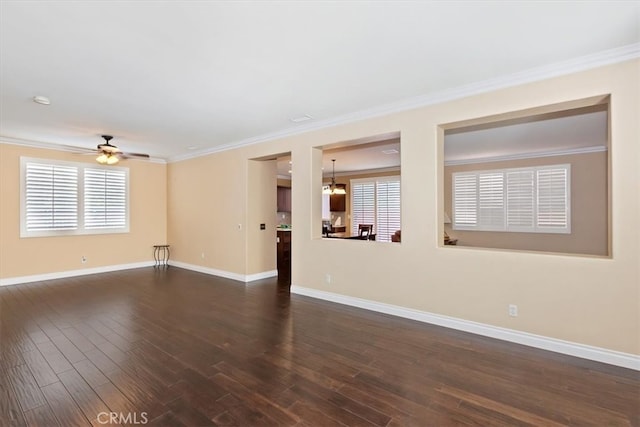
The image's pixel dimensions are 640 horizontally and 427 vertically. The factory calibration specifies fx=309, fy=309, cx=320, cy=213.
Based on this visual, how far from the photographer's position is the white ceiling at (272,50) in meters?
2.17

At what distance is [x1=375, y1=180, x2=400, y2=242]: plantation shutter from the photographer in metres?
9.11

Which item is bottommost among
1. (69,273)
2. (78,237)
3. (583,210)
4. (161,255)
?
(69,273)

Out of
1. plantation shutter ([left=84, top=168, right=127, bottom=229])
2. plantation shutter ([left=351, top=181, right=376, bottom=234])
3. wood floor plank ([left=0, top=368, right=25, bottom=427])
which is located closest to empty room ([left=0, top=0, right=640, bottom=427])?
wood floor plank ([left=0, top=368, right=25, bottom=427])

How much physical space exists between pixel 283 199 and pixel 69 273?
19.2ft

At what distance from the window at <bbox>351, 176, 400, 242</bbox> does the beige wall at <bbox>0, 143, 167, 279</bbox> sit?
561cm

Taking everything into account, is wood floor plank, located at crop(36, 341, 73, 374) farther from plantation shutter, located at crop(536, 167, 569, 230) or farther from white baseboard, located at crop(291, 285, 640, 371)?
plantation shutter, located at crop(536, 167, 569, 230)

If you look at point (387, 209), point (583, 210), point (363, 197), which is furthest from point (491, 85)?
point (363, 197)

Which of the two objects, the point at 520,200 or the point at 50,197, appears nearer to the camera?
the point at 50,197

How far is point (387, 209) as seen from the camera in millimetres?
9320

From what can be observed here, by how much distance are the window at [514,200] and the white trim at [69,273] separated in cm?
808

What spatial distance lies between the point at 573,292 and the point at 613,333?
433 mm

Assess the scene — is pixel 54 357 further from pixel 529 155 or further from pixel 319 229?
pixel 529 155

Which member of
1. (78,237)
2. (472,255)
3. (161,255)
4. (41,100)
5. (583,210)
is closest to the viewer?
(472,255)

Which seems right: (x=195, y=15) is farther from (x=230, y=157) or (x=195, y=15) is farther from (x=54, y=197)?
(x=54, y=197)
